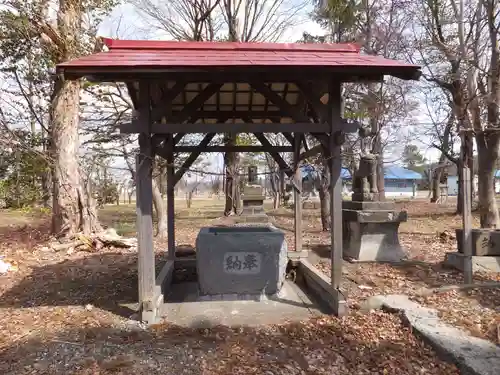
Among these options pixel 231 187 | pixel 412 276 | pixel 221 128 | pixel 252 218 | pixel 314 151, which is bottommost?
pixel 412 276

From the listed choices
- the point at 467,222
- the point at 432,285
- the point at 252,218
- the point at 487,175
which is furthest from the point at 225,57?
the point at 487,175

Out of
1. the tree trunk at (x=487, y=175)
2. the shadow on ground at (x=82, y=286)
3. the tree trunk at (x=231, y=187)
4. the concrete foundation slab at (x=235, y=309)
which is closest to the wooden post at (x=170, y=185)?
the shadow on ground at (x=82, y=286)

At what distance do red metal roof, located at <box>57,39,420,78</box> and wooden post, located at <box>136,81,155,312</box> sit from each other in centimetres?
49

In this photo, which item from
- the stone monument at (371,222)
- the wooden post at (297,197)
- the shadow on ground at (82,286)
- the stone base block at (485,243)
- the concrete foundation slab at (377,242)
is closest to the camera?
the shadow on ground at (82,286)

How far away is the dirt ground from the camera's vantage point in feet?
11.0

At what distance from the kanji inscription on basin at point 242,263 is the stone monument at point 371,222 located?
9.39ft

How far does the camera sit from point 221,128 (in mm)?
4402

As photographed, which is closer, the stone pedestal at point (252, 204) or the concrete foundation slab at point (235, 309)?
the concrete foundation slab at point (235, 309)

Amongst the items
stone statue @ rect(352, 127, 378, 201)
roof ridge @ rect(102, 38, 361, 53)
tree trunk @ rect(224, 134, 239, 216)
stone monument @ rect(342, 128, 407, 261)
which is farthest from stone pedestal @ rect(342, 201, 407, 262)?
tree trunk @ rect(224, 134, 239, 216)

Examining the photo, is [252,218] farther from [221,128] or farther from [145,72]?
[145,72]

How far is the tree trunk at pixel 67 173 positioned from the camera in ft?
30.0

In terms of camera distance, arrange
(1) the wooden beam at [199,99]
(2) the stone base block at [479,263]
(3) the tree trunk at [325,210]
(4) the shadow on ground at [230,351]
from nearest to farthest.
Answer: (4) the shadow on ground at [230,351] → (1) the wooden beam at [199,99] → (2) the stone base block at [479,263] → (3) the tree trunk at [325,210]

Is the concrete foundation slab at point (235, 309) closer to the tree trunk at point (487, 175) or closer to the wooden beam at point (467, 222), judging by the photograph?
the wooden beam at point (467, 222)

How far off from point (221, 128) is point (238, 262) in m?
1.96
